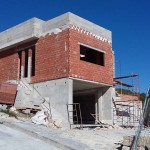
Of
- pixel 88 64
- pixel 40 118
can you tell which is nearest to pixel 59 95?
pixel 40 118

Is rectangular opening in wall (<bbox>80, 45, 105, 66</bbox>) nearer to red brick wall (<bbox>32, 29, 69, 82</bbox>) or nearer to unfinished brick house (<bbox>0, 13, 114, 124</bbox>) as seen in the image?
unfinished brick house (<bbox>0, 13, 114, 124</bbox>)

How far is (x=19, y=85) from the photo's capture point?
2025cm

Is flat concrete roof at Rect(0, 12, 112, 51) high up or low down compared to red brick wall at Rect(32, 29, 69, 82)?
up

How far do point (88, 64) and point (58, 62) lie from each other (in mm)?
2205

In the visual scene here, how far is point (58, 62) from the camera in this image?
1916 centimetres

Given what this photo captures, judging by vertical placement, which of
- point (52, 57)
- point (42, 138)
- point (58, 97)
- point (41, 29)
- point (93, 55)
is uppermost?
point (41, 29)

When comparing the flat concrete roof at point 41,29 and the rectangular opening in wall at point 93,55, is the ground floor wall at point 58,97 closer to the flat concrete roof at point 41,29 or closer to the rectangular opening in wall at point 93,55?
the rectangular opening in wall at point 93,55

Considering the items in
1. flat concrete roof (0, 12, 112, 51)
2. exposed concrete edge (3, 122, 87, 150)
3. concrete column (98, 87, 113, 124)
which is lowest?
exposed concrete edge (3, 122, 87, 150)

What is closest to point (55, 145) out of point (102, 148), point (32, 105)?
point (102, 148)

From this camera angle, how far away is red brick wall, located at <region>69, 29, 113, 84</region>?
1898cm

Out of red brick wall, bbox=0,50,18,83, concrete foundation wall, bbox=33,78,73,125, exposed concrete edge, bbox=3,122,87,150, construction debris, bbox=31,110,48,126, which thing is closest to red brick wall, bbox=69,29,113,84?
concrete foundation wall, bbox=33,78,73,125

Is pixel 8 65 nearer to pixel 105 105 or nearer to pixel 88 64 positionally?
pixel 88 64

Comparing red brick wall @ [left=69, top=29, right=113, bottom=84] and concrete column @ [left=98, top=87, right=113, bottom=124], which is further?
concrete column @ [left=98, top=87, right=113, bottom=124]

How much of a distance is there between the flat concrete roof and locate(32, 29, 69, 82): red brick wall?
1.74 ft
